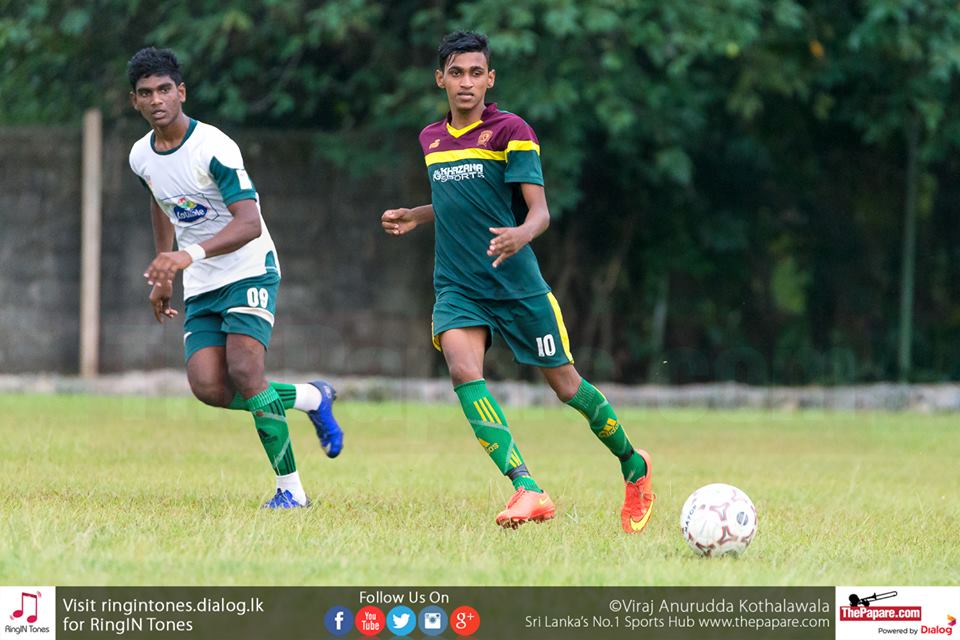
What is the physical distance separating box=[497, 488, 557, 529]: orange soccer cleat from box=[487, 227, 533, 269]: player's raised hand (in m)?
1.07

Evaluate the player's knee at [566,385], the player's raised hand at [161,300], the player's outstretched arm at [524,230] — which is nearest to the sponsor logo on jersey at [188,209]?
the player's raised hand at [161,300]

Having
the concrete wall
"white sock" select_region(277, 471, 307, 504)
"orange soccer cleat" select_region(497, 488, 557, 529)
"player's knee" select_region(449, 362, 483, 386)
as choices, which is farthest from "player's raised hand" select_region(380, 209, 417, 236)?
the concrete wall

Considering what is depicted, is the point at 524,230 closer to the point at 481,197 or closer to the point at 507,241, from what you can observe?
the point at 507,241

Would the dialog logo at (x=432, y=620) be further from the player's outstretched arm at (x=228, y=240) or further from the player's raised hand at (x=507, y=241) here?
the player's outstretched arm at (x=228, y=240)

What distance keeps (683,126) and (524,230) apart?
33.6 feet

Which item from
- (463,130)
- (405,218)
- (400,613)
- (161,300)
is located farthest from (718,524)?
(161,300)

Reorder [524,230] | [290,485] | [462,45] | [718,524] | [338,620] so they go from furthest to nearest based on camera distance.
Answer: [290,485]
[462,45]
[524,230]
[718,524]
[338,620]

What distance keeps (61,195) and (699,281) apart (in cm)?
742

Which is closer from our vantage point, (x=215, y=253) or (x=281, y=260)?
(x=215, y=253)

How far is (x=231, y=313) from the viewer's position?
853cm

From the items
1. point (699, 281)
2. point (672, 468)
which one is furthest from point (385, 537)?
point (699, 281)

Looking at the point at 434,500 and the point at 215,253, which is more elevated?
the point at 215,253

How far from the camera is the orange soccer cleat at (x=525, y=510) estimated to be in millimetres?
7328

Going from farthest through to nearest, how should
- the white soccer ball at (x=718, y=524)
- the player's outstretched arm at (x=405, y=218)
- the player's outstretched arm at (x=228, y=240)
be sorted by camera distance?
1. the player's outstretched arm at (x=405, y=218)
2. the player's outstretched arm at (x=228, y=240)
3. the white soccer ball at (x=718, y=524)
